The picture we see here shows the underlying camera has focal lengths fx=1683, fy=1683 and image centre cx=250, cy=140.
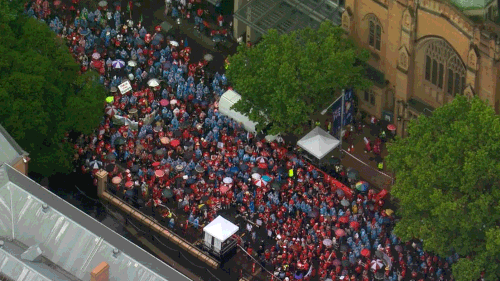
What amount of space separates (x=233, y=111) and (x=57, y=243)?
1391 inches

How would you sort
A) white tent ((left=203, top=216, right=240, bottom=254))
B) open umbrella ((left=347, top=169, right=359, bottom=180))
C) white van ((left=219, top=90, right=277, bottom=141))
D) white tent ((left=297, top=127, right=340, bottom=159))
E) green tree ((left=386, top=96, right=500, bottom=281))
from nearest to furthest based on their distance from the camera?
1. green tree ((left=386, top=96, right=500, bottom=281))
2. white tent ((left=203, top=216, right=240, bottom=254))
3. open umbrella ((left=347, top=169, right=359, bottom=180))
4. white tent ((left=297, top=127, right=340, bottom=159))
5. white van ((left=219, top=90, right=277, bottom=141))

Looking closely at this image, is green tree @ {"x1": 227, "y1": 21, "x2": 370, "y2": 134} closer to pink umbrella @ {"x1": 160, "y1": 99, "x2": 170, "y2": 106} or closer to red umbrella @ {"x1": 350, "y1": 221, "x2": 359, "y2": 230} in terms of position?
pink umbrella @ {"x1": 160, "y1": 99, "x2": 170, "y2": 106}

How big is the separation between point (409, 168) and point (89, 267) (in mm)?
31313

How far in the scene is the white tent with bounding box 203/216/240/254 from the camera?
502ft

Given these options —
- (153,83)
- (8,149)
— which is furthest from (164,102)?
(8,149)

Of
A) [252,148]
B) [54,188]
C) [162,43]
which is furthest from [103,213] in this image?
[162,43]

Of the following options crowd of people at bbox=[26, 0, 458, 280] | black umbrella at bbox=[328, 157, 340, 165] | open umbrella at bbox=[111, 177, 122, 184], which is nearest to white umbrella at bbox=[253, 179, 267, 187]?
crowd of people at bbox=[26, 0, 458, 280]

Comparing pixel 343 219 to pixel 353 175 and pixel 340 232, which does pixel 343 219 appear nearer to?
pixel 340 232

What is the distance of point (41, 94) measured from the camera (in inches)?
6038

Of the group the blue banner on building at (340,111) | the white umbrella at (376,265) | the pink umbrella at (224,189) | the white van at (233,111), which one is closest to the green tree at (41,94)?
the pink umbrella at (224,189)

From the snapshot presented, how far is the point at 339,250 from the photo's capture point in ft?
503

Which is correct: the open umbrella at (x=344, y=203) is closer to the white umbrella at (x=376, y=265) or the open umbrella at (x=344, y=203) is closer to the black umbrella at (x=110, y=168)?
the white umbrella at (x=376, y=265)

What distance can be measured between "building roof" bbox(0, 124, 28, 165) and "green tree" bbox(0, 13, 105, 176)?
14.9 ft

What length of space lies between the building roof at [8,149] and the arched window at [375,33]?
3782 centimetres
